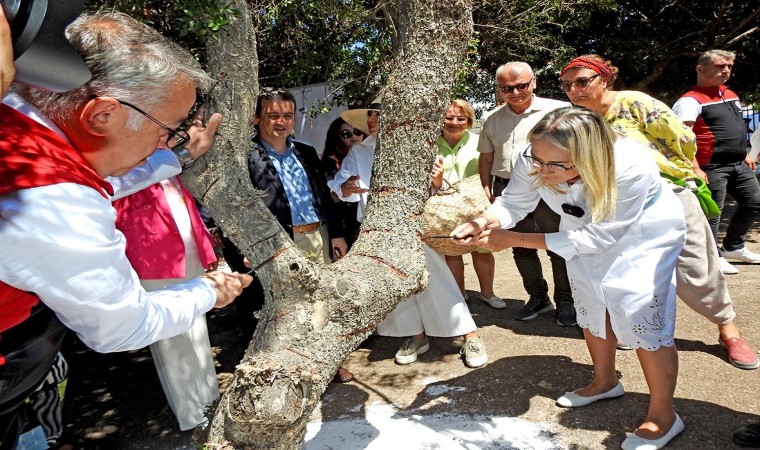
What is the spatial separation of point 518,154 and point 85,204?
3.52m

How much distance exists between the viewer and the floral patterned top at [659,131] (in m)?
3.54

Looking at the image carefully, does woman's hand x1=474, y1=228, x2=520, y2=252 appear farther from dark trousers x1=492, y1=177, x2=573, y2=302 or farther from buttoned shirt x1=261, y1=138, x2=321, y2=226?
dark trousers x1=492, y1=177, x2=573, y2=302

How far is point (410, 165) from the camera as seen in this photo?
2.38 m

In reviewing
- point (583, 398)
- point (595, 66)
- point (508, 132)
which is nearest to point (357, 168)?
point (508, 132)

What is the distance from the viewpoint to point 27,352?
1505 mm

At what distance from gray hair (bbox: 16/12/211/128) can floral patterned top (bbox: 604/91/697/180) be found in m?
2.86

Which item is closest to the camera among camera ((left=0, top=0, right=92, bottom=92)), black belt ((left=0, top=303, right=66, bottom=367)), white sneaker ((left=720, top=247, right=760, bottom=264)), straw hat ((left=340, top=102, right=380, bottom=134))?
camera ((left=0, top=0, right=92, bottom=92))

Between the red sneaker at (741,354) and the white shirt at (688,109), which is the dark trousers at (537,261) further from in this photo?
the white shirt at (688,109)

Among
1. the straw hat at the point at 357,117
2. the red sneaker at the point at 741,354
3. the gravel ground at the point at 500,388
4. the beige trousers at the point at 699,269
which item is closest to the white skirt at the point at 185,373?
the gravel ground at the point at 500,388

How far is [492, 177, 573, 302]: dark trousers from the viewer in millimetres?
4574

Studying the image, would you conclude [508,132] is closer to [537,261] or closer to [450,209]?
[537,261]

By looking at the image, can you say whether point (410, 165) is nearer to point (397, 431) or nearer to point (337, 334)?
point (337, 334)

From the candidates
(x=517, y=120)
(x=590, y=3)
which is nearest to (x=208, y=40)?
(x=517, y=120)

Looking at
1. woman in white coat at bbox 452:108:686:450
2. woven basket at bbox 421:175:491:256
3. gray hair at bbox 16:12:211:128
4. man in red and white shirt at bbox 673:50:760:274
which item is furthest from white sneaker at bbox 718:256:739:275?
gray hair at bbox 16:12:211:128
